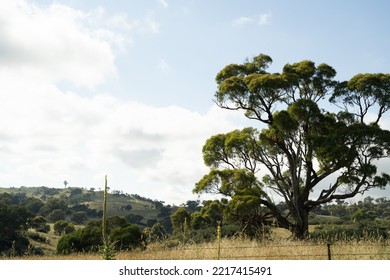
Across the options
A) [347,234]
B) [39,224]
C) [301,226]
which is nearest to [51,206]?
[39,224]

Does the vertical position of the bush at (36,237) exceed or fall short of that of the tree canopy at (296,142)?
it falls short

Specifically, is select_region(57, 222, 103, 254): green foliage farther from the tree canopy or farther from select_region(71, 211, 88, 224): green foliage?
select_region(71, 211, 88, 224): green foliage

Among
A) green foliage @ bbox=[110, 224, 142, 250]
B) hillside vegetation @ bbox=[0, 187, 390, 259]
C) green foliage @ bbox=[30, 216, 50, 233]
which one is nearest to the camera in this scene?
hillside vegetation @ bbox=[0, 187, 390, 259]

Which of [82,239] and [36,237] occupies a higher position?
[82,239]

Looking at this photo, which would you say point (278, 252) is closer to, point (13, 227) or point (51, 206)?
point (13, 227)

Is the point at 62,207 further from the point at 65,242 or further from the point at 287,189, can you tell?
the point at 287,189

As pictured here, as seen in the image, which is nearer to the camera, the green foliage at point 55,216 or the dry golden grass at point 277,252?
the dry golden grass at point 277,252

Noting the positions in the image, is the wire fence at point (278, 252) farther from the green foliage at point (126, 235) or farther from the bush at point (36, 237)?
the bush at point (36, 237)

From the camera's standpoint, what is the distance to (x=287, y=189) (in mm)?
25000

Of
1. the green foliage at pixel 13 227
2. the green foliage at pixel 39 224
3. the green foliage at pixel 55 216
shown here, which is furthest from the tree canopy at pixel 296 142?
the green foliage at pixel 55 216

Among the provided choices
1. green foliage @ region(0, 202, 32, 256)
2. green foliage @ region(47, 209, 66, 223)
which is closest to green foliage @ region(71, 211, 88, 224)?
green foliage @ region(47, 209, 66, 223)

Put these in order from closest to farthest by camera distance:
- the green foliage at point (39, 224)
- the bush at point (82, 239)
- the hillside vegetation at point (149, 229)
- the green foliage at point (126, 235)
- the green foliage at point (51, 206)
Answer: the hillside vegetation at point (149, 229)
the green foliage at point (126, 235)
the bush at point (82, 239)
the green foliage at point (39, 224)
the green foliage at point (51, 206)

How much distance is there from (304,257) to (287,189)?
12736 millimetres
